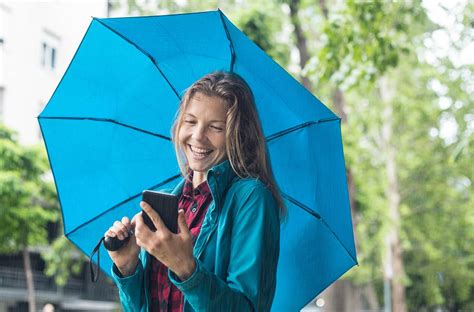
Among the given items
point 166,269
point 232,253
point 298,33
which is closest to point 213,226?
point 232,253

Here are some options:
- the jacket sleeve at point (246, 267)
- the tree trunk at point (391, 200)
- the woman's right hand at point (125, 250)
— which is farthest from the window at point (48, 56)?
the jacket sleeve at point (246, 267)

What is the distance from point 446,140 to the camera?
32344mm

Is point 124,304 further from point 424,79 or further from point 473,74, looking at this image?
point 424,79

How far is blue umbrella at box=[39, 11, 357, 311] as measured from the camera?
3.59 metres

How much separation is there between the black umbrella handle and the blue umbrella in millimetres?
931

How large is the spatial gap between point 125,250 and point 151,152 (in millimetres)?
1016

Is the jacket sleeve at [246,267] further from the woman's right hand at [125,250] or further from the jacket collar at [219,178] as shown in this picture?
the woman's right hand at [125,250]

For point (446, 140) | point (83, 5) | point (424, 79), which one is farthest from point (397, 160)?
point (83, 5)

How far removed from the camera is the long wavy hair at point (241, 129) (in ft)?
9.28

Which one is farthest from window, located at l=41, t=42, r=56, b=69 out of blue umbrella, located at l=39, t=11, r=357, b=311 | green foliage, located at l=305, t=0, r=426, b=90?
blue umbrella, located at l=39, t=11, r=357, b=311

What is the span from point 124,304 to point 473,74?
930 inches

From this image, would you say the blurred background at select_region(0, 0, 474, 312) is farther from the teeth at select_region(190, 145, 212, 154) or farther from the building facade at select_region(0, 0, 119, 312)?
the teeth at select_region(190, 145, 212, 154)

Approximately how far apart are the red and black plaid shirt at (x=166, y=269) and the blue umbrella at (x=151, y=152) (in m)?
0.77

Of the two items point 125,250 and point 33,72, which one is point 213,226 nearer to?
point 125,250
